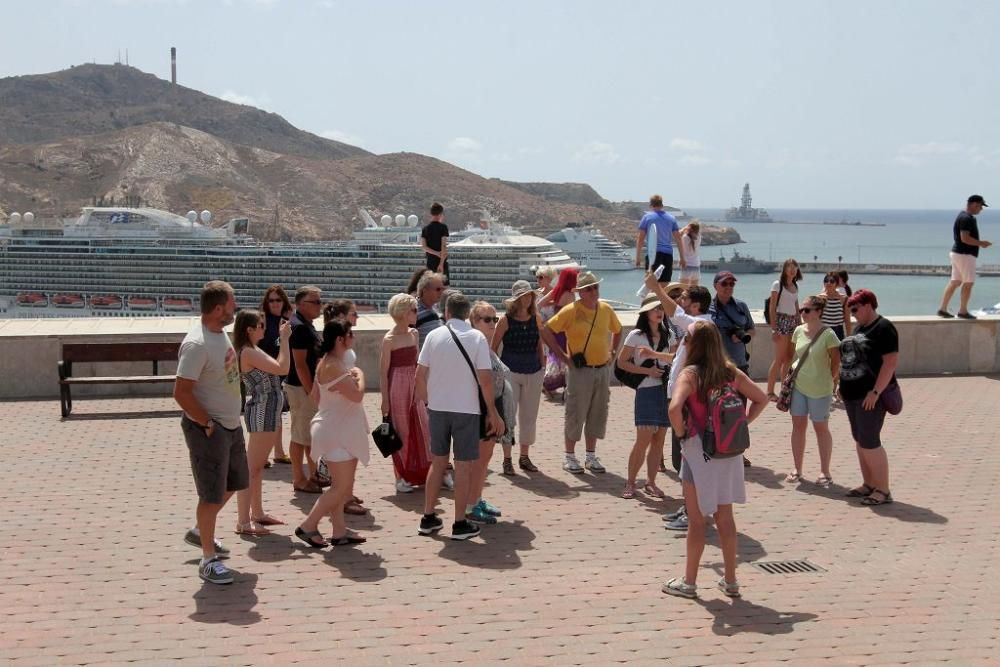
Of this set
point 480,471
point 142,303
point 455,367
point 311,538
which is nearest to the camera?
point 311,538

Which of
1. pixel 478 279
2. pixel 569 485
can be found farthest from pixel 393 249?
pixel 569 485

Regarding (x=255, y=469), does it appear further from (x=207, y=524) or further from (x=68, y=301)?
(x=68, y=301)

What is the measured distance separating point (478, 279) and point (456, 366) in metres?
60.3

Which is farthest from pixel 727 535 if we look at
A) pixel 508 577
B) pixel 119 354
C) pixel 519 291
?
pixel 119 354

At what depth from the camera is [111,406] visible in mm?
10305

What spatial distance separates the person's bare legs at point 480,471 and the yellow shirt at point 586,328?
1.38m

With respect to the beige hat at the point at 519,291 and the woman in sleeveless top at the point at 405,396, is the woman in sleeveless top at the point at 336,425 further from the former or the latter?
the beige hat at the point at 519,291

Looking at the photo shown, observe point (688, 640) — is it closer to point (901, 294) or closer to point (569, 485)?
point (569, 485)

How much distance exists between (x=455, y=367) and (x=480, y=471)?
2.31ft

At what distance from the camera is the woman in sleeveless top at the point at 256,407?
243 inches

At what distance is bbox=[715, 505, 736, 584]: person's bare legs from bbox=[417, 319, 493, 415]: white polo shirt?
153 centimetres

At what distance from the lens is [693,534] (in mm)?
5375

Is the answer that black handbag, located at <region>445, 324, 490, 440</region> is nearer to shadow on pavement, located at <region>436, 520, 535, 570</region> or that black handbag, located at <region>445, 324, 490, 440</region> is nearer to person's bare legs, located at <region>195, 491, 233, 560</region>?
shadow on pavement, located at <region>436, 520, 535, 570</region>

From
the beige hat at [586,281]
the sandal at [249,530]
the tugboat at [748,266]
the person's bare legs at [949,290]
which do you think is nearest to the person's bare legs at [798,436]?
the beige hat at [586,281]
